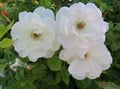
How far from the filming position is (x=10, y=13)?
1.11 meters

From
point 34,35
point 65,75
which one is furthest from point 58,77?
point 34,35

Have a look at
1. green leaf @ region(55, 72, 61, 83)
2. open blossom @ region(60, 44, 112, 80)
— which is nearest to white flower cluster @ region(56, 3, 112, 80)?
open blossom @ region(60, 44, 112, 80)

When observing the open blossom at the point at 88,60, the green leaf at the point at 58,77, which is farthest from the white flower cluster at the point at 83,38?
the green leaf at the point at 58,77

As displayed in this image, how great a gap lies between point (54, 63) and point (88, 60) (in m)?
0.08

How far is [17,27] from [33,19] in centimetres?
4

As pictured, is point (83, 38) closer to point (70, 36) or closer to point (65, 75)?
point (70, 36)

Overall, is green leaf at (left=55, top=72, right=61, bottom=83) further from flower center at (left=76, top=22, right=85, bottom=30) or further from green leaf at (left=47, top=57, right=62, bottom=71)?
flower center at (left=76, top=22, right=85, bottom=30)

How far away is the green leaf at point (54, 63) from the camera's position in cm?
85

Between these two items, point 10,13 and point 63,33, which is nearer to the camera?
point 63,33

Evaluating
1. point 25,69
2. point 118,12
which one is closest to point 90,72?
point 25,69

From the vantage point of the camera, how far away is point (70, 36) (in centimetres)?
78

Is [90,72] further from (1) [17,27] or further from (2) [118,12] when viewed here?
(2) [118,12]

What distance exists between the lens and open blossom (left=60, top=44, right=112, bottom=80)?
Answer: 80 cm

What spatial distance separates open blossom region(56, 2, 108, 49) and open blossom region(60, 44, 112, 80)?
0.09 ft
